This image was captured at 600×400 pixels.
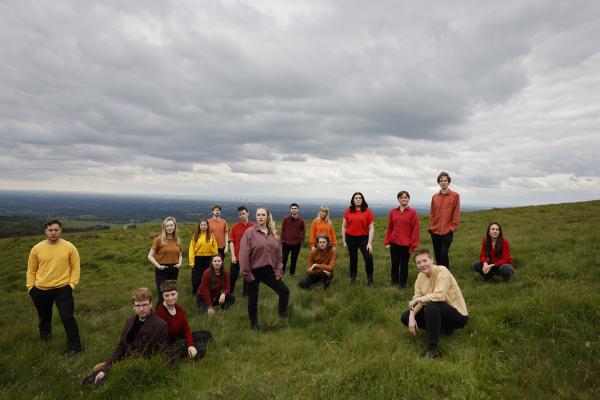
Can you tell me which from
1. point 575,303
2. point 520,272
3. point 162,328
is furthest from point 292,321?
point 520,272

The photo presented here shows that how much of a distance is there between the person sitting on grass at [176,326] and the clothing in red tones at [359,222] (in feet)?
16.0

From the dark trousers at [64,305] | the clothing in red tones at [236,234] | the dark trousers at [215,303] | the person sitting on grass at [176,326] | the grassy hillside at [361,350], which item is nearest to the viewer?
the grassy hillside at [361,350]

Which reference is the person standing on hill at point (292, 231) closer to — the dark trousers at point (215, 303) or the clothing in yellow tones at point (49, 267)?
the dark trousers at point (215, 303)

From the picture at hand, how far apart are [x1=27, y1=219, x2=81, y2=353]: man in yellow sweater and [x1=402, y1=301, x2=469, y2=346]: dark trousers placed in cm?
655

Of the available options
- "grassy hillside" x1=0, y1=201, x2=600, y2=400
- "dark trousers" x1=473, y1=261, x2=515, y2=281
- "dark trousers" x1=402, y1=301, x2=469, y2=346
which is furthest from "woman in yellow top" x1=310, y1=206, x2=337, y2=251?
"dark trousers" x1=402, y1=301, x2=469, y2=346

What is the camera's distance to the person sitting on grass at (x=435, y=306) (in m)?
5.23

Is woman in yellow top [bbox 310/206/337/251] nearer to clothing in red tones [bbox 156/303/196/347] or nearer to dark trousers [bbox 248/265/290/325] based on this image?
dark trousers [bbox 248/265/290/325]

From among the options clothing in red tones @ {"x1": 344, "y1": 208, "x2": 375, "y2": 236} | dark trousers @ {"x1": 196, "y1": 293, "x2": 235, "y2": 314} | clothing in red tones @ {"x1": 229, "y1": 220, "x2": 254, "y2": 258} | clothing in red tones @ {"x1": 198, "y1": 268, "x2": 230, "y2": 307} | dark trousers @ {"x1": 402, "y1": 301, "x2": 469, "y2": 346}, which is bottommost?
dark trousers @ {"x1": 196, "y1": 293, "x2": 235, "y2": 314}

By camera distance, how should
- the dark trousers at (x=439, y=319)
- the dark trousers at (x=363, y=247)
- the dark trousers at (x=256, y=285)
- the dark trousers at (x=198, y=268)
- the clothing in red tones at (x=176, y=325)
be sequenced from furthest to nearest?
the dark trousers at (x=198, y=268) → the dark trousers at (x=363, y=247) → the dark trousers at (x=256, y=285) → the clothing in red tones at (x=176, y=325) → the dark trousers at (x=439, y=319)

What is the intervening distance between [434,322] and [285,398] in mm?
2633

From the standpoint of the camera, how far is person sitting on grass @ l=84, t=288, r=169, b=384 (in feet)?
16.7

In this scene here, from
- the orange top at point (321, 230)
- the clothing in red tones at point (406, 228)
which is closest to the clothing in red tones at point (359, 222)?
the clothing in red tones at point (406, 228)

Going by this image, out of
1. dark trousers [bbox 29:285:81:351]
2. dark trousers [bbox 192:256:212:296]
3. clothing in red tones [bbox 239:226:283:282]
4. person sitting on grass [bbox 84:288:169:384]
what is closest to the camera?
person sitting on grass [bbox 84:288:169:384]

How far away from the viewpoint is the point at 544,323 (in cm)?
548
